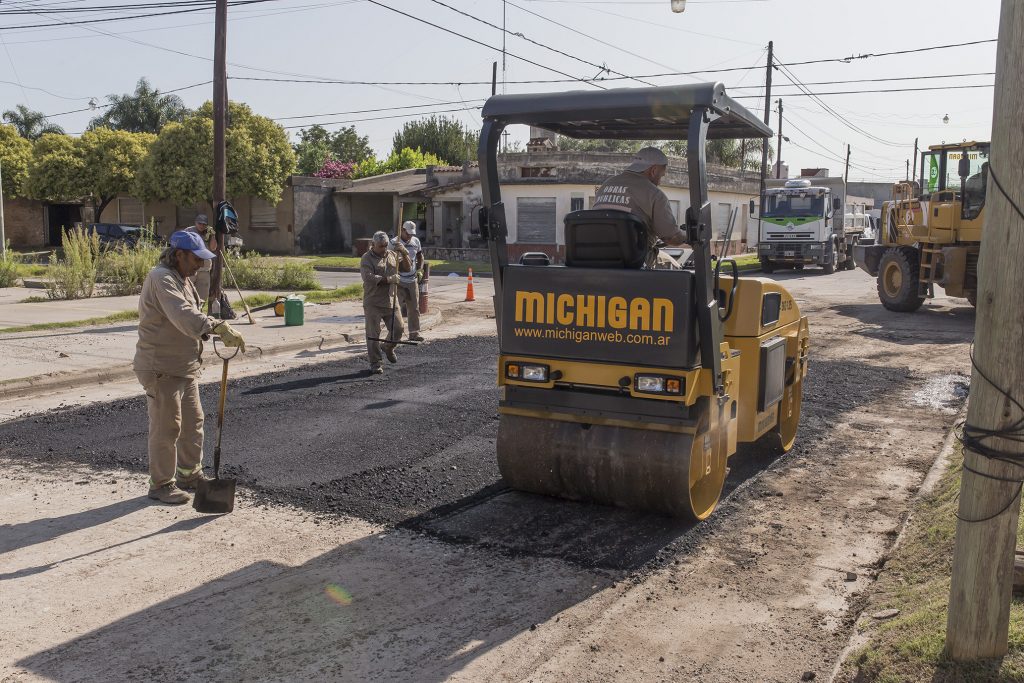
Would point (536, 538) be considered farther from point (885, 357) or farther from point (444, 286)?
point (444, 286)

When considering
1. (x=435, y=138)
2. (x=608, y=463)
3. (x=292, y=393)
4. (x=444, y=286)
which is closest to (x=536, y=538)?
(x=608, y=463)

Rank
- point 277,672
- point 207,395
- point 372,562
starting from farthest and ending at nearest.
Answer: point 207,395 → point 372,562 → point 277,672

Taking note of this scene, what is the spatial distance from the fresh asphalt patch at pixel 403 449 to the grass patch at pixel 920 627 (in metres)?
1.26

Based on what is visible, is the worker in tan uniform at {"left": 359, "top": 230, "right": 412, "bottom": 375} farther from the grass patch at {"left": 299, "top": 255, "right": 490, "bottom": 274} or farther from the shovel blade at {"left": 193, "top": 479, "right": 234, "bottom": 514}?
the grass patch at {"left": 299, "top": 255, "right": 490, "bottom": 274}

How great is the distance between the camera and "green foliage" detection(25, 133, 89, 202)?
42.1 meters

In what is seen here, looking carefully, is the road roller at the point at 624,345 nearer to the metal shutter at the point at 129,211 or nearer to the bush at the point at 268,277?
the bush at the point at 268,277

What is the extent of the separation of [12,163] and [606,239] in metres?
46.2

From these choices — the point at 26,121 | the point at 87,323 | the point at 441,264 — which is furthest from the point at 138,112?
the point at 87,323

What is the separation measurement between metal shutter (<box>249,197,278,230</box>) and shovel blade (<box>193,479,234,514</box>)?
3925 centimetres

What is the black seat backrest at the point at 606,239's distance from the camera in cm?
558

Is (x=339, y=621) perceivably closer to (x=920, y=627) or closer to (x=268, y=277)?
(x=920, y=627)

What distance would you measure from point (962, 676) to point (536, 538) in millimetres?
2604

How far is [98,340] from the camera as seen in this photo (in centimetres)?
1370

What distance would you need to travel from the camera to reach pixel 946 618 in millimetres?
4098
